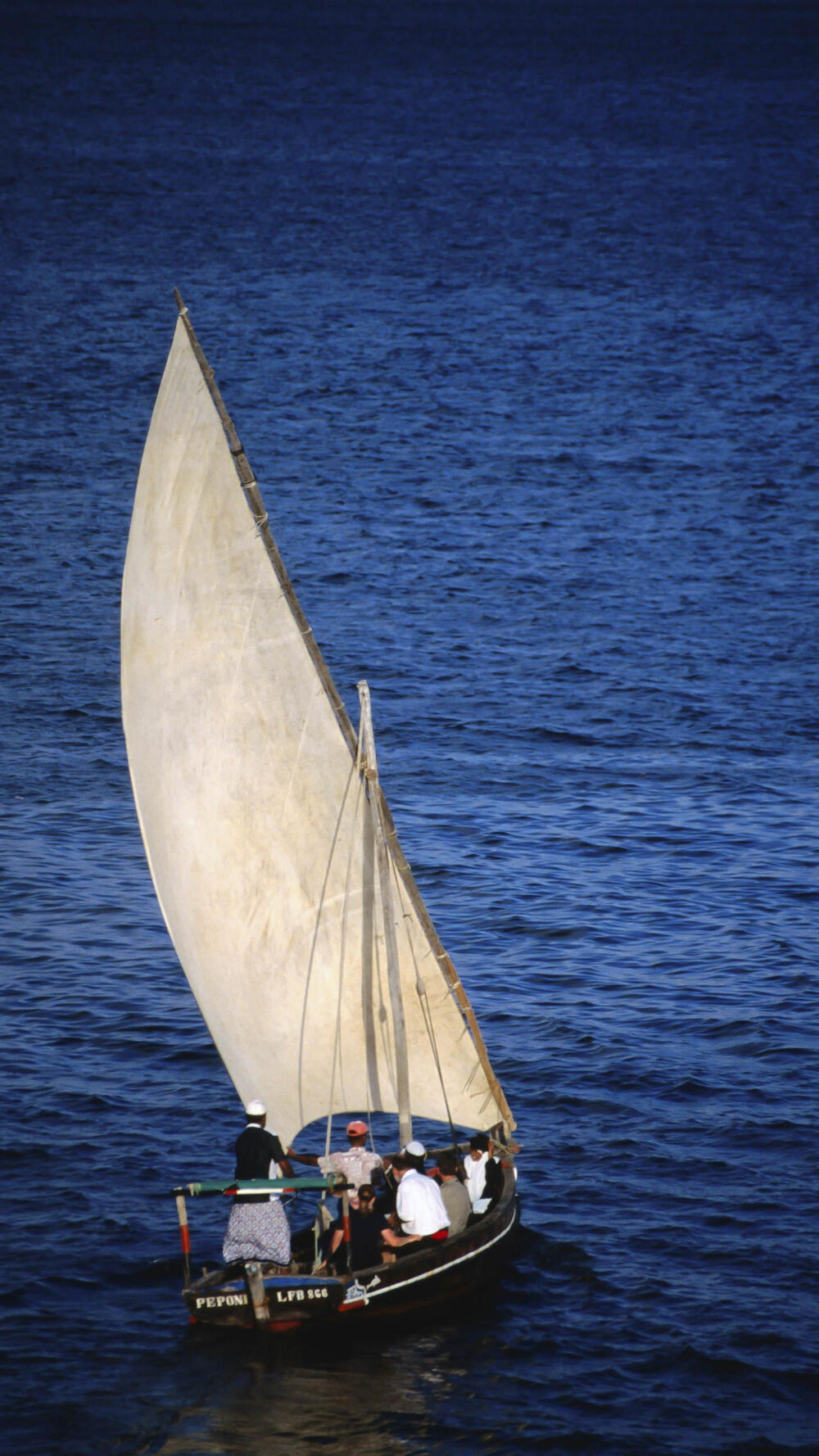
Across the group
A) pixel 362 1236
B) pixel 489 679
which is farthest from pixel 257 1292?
pixel 489 679

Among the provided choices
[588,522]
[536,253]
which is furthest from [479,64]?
[588,522]

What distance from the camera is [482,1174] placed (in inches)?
853

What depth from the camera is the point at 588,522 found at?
2719 inches

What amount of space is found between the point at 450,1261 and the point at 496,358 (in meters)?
73.5

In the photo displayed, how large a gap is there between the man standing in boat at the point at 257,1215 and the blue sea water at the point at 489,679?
135 centimetres

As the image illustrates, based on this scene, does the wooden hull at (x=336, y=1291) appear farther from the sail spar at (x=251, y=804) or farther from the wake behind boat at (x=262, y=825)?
the sail spar at (x=251, y=804)

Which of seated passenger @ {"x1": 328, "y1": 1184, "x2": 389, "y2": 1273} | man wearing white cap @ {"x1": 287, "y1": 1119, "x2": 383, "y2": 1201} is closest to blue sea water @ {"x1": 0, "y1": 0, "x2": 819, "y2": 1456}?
seated passenger @ {"x1": 328, "y1": 1184, "x2": 389, "y2": 1273}

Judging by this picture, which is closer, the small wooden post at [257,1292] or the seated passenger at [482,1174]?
the small wooden post at [257,1292]

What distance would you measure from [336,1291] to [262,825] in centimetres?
564

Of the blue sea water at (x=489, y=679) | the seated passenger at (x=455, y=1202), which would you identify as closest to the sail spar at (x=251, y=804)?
the seated passenger at (x=455, y=1202)

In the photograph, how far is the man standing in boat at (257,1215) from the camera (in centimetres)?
1925

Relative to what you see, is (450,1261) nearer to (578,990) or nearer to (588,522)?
(578,990)

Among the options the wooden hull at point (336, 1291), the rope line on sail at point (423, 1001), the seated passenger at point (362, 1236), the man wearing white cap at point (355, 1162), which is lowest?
the wooden hull at point (336, 1291)

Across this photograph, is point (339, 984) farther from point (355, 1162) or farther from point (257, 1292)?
point (257, 1292)
